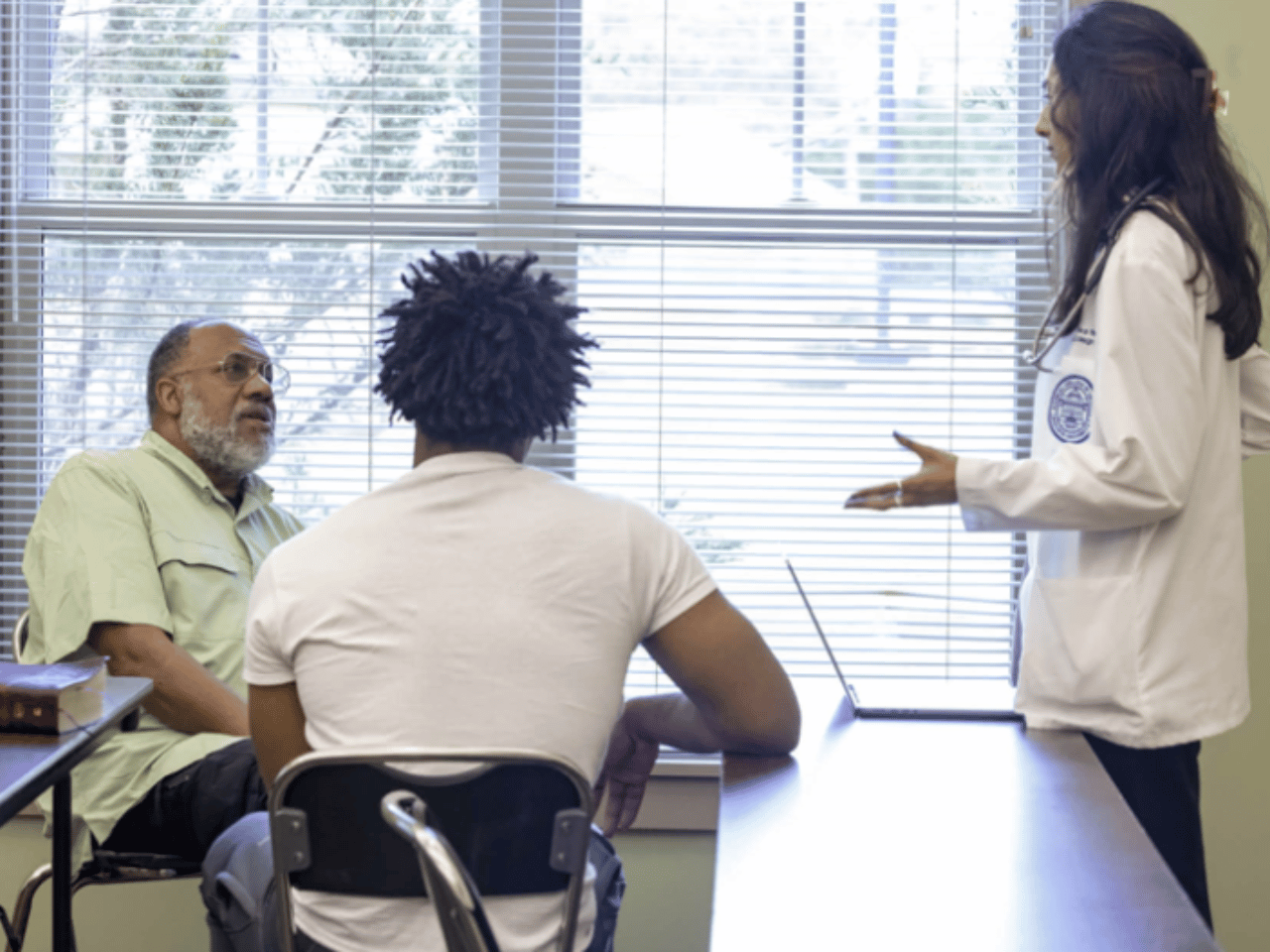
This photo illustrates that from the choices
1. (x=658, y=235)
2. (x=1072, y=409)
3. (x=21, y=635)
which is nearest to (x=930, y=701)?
(x=1072, y=409)

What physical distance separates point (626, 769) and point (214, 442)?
1212 millimetres

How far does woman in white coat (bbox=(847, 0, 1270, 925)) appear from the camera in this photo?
1679 mm

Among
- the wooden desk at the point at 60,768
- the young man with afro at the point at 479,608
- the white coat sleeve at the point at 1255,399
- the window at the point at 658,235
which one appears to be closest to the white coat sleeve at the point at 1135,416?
the white coat sleeve at the point at 1255,399

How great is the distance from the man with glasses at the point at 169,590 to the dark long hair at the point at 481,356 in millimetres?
946

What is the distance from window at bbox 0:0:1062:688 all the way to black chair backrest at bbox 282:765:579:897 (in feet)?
4.97

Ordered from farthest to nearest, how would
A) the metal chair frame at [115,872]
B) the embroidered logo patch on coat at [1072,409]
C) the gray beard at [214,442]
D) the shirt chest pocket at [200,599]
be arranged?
the gray beard at [214,442] → the shirt chest pocket at [200,599] → the metal chair frame at [115,872] → the embroidered logo patch on coat at [1072,409]

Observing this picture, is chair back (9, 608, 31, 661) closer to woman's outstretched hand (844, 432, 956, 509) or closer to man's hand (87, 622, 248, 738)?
man's hand (87, 622, 248, 738)

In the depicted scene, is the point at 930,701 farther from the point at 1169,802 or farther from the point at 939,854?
the point at 939,854

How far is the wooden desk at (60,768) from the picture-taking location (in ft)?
→ 5.04

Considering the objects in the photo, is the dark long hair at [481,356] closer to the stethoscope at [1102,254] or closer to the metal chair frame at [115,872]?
Result: the stethoscope at [1102,254]

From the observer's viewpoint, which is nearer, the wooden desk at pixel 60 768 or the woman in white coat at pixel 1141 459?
the wooden desk at pixel 60 768

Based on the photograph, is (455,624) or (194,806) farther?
(194,806)

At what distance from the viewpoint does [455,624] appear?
54.1 inches

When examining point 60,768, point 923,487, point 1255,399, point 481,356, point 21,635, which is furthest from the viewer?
point 21,635
